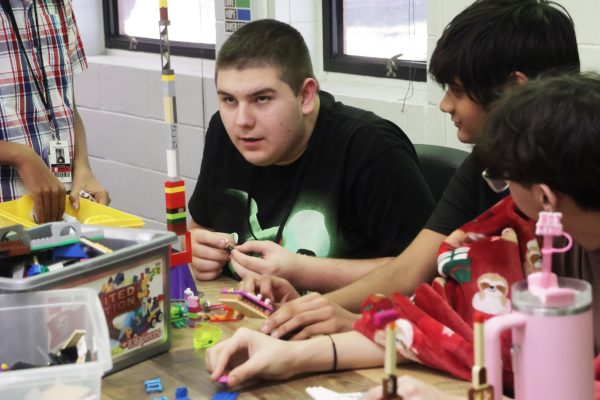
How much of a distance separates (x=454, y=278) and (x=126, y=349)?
1.80ft

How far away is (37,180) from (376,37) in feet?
4.89

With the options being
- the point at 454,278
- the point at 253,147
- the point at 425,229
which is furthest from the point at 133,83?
the point at 454,278

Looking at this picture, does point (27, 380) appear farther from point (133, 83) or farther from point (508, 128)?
point (133, 83)

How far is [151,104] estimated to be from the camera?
406 cm

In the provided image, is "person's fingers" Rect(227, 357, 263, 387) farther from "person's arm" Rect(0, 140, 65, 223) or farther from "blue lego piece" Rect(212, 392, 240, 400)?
"person's arm" Rect(0, 140, 65, 223)

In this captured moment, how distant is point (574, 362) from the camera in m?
0.97

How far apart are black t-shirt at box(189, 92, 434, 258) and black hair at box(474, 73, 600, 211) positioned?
768 mm

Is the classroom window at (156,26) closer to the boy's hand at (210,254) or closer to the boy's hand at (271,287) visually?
the boy's hand at (210,254)

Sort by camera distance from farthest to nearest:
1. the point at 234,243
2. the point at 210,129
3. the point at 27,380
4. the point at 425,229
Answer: the point at 210,129
the point at 234,243
the point at 425,229
the point at 27,380

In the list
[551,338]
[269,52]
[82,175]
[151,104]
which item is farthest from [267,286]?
[151,104]

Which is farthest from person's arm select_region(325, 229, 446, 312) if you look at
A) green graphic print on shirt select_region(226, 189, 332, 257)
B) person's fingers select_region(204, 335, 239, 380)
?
person's fingers select_region(204, 335, 239, 380)

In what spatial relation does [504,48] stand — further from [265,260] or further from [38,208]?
[38,208]

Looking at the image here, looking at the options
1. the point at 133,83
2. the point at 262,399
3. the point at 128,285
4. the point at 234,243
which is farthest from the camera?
the point at 133,83

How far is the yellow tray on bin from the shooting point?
5.96 feet
